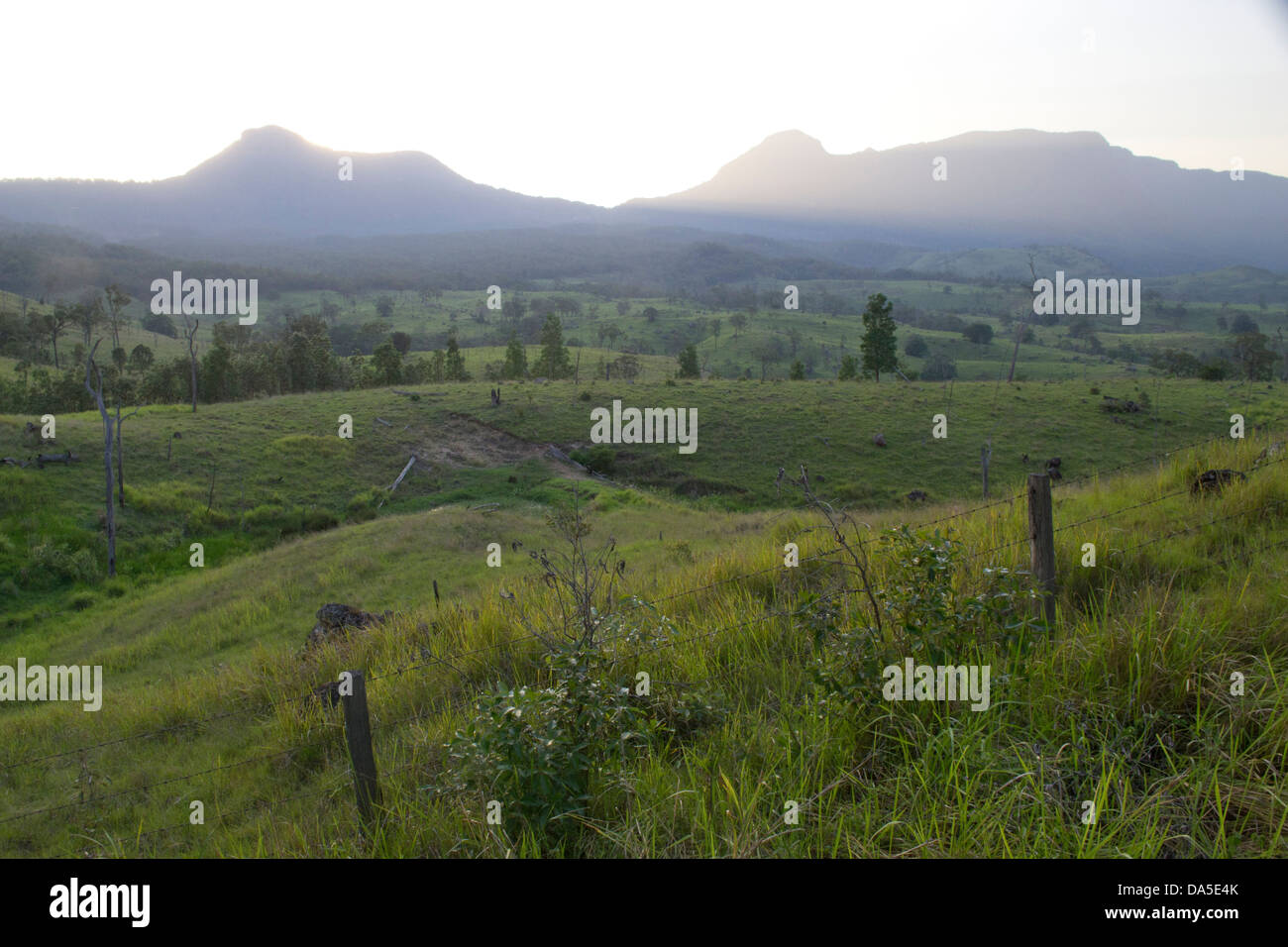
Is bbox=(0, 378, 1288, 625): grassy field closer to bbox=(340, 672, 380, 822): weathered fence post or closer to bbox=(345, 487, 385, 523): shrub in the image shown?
bbox=(345, 487, 385, 523): shrub

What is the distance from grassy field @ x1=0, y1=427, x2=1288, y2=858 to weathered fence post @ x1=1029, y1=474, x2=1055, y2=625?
11.4 inches

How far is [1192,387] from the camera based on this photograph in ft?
161

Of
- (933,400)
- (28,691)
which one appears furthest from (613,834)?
(933,400)

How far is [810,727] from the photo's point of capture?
4191 millimetres

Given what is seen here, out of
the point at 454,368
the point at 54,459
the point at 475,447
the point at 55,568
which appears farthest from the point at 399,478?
the point at 454,368

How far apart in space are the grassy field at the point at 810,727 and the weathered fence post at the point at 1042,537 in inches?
11.4

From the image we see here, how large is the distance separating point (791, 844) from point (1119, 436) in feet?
144

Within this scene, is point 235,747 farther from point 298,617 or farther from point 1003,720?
point 298,617

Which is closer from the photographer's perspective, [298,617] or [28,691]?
[28,691]

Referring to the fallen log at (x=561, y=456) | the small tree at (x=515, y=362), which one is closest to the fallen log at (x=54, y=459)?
the fallen log at (x=561, y=456)

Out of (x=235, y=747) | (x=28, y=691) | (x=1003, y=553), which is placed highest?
(x=1003, y=553)

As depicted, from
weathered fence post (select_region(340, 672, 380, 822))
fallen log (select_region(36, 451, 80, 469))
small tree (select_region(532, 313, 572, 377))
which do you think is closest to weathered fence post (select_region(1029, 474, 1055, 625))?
weathered fence post (select_region(340, 672, 380, 822))

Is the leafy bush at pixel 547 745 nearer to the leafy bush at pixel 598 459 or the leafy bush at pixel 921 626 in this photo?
the leafy bush at pixel 921 626

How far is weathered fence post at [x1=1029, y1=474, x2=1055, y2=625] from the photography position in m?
4.88
